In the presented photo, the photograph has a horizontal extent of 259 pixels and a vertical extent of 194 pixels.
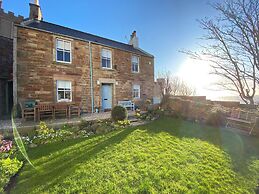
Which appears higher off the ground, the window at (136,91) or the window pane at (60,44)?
the window pane at (60,44)

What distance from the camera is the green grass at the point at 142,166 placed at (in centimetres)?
310

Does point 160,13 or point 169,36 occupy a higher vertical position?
point 160,13

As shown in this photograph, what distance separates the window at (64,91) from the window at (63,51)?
166cm

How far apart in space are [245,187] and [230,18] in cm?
1010

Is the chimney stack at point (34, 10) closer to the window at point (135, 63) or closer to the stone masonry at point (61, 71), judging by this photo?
the stone masonry at point (61, 71)

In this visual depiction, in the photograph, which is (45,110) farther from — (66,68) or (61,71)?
(66,68)

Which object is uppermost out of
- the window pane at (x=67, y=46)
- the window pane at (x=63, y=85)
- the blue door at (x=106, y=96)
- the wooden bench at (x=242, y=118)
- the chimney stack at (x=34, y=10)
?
the chimney stack at (x=34, y=10)

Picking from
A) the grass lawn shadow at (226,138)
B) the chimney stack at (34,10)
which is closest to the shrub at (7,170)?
the grass lawn shadow at (226,138)

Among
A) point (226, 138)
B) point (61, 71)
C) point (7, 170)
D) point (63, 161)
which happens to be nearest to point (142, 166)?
point (63, 161)

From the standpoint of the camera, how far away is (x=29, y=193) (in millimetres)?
2781

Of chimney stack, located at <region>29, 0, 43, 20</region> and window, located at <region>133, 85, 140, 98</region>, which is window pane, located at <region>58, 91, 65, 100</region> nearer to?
chimney stack, located at <region>29, 0, 43, 20</region>

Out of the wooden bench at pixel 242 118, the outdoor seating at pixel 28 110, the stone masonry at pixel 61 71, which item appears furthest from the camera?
the stone masonry at pixel 61 71

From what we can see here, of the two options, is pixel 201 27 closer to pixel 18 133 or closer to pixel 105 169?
pixel 105 169

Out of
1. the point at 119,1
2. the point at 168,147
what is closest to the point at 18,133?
the point at 168,147
